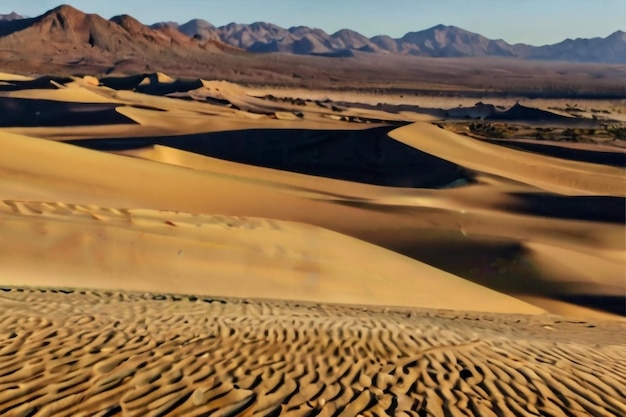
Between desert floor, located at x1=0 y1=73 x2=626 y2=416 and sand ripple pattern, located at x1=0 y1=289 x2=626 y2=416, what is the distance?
0.06 ft

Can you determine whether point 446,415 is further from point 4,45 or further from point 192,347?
point 4,45

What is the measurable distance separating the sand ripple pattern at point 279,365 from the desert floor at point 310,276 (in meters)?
0.02

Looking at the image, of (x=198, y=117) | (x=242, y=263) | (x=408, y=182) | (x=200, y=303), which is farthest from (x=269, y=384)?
(x=198, y=117)

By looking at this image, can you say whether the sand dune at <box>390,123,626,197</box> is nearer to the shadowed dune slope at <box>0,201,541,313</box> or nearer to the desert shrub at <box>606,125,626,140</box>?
the shadowed dune slope at <box>0,201,541,313</box>

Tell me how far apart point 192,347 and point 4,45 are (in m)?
93.8

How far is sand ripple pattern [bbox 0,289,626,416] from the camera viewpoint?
3.79m

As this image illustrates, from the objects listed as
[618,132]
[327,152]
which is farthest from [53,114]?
[618,132]

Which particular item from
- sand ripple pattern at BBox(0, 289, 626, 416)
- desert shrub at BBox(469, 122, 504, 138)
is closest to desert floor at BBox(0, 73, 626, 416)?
sand ripple pattern at BBox(0, 289, 626, 416)

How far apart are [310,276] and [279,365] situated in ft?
15.6

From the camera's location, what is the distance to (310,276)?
929 cm

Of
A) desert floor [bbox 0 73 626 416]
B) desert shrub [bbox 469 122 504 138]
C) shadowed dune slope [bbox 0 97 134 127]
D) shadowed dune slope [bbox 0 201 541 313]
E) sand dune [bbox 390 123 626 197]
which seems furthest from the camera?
desert shrub [bbox 469 122 504 138]

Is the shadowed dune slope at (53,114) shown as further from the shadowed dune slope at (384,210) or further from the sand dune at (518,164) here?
the shadowed dune slope at (384,210)

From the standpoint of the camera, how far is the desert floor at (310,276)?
4.12m

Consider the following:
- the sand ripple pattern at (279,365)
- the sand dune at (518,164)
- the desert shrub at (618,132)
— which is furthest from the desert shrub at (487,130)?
the sand ripple pattern at (279,365)
